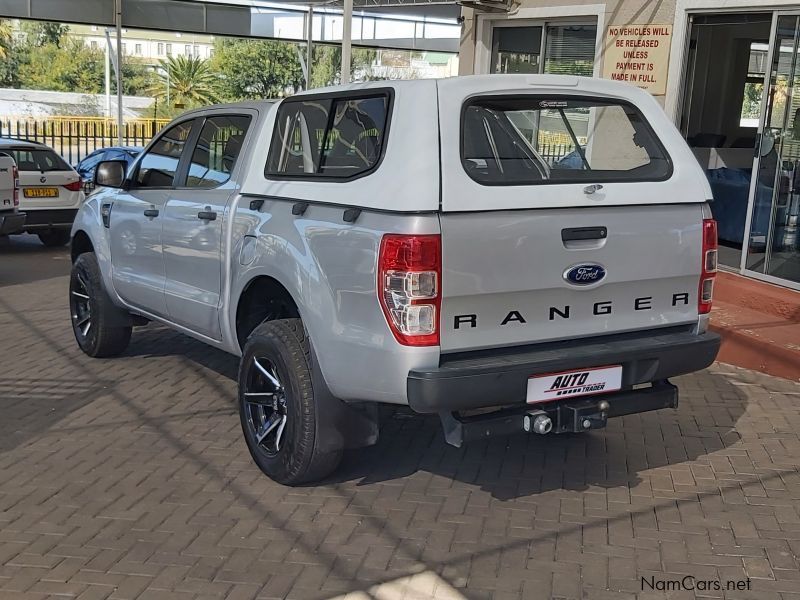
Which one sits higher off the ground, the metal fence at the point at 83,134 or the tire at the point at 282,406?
the metal fence at the point at 83,134

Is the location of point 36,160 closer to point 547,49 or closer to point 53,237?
point 53,237

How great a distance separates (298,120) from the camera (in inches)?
184

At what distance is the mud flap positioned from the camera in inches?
161

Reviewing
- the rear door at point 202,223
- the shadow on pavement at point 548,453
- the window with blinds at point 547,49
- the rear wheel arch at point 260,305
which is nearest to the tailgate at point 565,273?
the shadow on pavement at point 548,453

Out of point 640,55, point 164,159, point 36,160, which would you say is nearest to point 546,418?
point 164,159

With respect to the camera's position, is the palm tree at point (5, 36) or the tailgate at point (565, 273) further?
the palm tree at point (5, 36)

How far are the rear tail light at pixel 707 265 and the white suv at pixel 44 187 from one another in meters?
10.0

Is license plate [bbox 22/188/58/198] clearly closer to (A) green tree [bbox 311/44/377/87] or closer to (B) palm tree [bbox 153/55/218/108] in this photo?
(A) green tree [bbox 311/44/377/87]

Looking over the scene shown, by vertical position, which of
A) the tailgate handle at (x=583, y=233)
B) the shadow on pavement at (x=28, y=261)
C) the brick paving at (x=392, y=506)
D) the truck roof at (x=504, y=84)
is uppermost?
the truck roof at (x=504, y=84)

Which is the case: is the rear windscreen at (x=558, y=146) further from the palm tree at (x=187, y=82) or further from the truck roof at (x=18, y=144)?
the palm tree at (x=187, y=82)

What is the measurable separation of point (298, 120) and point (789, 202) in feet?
18.3

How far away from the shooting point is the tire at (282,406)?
13.6 ft

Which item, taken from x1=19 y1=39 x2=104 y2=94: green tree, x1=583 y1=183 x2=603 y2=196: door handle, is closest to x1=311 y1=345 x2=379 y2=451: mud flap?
x1=583 y1=183 x2=603 y2=196: door handle

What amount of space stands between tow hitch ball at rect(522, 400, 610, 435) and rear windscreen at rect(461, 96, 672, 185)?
102 cm
